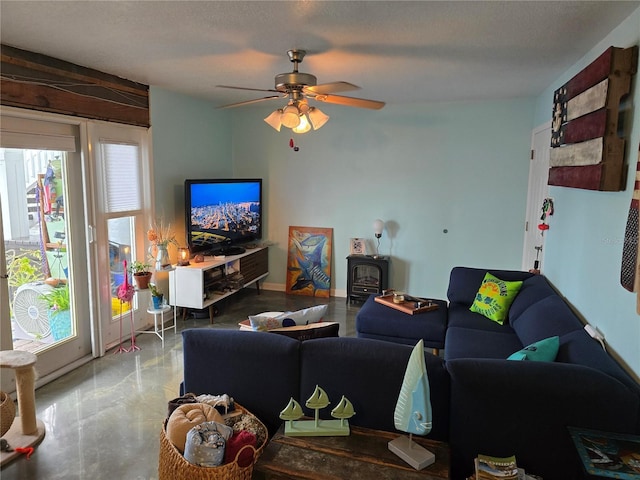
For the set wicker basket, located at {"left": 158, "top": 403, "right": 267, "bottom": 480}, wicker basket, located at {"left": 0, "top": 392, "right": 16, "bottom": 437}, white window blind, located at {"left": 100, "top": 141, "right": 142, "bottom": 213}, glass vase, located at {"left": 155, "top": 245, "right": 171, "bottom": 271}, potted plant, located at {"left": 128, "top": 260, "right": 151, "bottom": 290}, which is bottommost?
wicker basket, located at {"left": 0, "top": 392, "right": 16, "bottom": 437}

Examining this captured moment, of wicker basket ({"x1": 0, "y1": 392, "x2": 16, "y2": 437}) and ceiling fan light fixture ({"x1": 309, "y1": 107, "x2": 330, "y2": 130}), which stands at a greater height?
ceiling fan light fixture ({"x1": 309, "y1": 107, "x2": 330, "y2": 130})

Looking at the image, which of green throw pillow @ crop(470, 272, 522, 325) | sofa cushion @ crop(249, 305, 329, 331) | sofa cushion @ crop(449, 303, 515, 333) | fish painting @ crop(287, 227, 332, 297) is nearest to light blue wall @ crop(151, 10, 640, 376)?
fish painting @ crop(287, 227, 332, 297)

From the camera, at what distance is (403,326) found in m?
3.57

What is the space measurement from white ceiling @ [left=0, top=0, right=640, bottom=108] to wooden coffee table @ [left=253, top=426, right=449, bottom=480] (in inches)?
79.4

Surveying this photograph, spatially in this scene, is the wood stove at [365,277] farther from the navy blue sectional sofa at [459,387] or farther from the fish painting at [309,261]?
the navy blue sectional sofa at [459,387]

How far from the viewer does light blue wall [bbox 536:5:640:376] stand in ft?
6.94

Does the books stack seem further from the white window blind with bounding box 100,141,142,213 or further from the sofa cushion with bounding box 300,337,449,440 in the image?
the white window blind with bounding box 100,141,142,213

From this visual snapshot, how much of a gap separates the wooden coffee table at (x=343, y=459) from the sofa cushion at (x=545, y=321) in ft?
4.01

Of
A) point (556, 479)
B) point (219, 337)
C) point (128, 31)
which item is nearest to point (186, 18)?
point (128, 31)

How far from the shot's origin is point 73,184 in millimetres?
3586

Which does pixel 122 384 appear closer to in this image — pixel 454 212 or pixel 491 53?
pixel 491 53

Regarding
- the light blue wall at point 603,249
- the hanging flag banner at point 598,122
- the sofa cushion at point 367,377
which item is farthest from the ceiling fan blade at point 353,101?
the sofa cushion at point 367,377

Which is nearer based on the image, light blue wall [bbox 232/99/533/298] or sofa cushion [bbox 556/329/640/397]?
sofa cushion [bbox 556/329/640/397]

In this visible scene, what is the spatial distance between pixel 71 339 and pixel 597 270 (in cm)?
391
